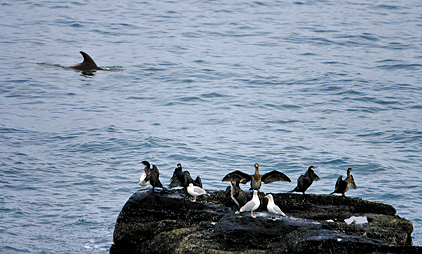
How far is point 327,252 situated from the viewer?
8.28 metres

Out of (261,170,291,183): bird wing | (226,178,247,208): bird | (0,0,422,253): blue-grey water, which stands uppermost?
(226,178,247,208): bird

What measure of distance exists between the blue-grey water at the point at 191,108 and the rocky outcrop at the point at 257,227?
6.45 ft

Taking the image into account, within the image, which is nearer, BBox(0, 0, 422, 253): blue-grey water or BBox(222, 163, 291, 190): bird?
BBox(222, 163, 291, 190): bird

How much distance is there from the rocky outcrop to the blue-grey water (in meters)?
1.97

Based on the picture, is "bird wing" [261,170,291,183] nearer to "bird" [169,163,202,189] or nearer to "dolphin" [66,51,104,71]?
"bird" [169,163,202,189]

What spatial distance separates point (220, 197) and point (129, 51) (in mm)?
25131

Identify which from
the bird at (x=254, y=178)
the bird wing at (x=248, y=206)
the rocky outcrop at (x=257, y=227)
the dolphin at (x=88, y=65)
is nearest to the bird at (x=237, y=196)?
the rocky outcrop at (x=257, y=227)

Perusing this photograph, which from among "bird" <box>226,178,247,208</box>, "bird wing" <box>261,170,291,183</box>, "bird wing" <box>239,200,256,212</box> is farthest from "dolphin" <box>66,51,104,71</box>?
"bird wing" <box>239,200,256,212</box>

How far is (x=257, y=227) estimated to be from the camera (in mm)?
9195

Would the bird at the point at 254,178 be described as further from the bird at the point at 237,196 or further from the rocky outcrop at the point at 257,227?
the bird at the point at 237,196

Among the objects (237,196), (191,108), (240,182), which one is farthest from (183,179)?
(191,108)

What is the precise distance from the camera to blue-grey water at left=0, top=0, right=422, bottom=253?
15055mm

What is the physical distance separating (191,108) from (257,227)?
14.8m

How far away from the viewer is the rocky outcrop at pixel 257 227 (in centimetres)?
851
